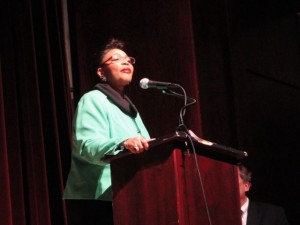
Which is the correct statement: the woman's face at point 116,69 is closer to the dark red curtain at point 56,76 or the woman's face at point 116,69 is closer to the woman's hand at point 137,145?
the dark red curtain at point 56,76

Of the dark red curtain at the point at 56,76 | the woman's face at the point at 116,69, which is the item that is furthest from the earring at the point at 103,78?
the dark red curtain at the point at 56,76

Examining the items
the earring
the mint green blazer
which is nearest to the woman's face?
the earring

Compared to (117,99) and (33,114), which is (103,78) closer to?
(117,99)

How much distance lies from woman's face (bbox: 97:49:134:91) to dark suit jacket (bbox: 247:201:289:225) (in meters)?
0.99

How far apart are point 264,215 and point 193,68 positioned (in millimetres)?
894

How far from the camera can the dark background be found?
284 centimetres

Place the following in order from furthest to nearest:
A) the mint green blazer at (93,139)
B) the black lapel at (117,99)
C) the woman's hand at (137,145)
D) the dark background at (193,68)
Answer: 1. the dark background at (193,68)
2. the black lapel at (117,99)
3. the mint green blazer at (93,139)
4. the woman's hand at (137,145)

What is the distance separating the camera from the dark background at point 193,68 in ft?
9.30

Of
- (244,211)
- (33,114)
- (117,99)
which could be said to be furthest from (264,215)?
(33,114)

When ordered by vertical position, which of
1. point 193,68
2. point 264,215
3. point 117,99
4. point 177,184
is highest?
point 193,68

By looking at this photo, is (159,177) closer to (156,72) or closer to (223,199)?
(223,199)

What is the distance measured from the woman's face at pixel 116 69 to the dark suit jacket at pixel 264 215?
0.99 m

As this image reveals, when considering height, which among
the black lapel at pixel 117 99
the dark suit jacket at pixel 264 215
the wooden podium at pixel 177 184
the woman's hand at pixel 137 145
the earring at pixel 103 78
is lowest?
the dark suit jacket at pixel 264 215

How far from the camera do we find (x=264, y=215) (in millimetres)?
2867
